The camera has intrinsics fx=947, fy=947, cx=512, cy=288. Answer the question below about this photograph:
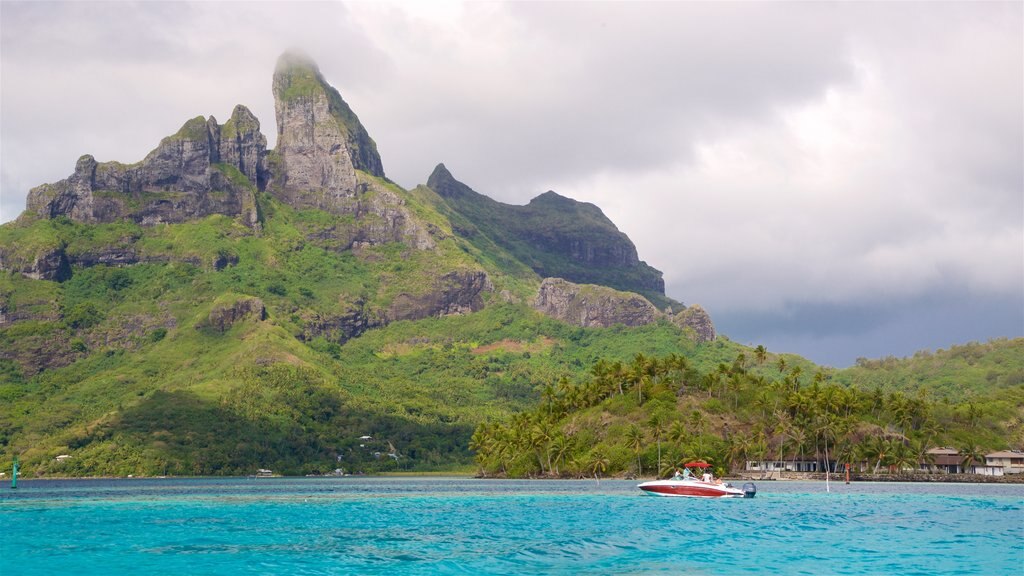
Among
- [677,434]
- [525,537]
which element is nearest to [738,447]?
[677,434]

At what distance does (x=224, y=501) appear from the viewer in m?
123

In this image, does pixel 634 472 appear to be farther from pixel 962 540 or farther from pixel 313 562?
pixel 313 562

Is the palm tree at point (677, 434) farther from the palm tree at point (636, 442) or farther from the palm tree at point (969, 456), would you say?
the palm tree at point (969, 456)

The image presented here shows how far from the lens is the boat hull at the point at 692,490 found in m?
127

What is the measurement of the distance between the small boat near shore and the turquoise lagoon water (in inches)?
537

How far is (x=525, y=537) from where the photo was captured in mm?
68188

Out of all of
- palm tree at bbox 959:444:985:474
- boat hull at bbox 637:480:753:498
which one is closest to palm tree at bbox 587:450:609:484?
boat hull at bbox 637:480:753:498

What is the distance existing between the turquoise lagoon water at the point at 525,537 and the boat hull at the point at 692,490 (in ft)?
44.6

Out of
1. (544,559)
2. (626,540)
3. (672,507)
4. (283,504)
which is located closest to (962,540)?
(626,540)

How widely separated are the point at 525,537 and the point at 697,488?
6615 centimetres

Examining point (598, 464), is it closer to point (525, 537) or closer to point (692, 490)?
point (692, 490)

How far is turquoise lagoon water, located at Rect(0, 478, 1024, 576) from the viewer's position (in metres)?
52.7

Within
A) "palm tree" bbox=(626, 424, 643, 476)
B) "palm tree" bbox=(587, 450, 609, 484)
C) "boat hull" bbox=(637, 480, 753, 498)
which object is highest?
"palm tree" bbox=(626, 424, 643, 476)

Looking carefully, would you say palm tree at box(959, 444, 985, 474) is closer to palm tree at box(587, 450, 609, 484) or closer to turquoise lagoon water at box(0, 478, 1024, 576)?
palm tree at box(587, 450, 609, 484)
